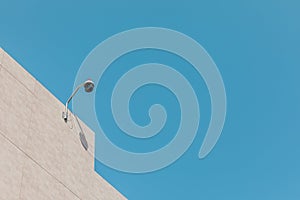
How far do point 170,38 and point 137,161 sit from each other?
18.2ft

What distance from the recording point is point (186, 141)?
15.8m

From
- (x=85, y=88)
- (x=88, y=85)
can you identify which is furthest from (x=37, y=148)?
(x=88, y=85)

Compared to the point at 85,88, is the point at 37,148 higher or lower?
lower

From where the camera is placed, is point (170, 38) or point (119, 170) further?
point (170, 38)

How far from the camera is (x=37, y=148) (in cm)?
1199

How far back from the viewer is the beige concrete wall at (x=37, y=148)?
1084 centimetres

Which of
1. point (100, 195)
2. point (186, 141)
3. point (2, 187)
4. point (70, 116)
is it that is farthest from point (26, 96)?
point (186, 141)

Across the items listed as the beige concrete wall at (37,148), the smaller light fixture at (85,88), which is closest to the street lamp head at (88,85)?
the smaller light fixture at (85,88)

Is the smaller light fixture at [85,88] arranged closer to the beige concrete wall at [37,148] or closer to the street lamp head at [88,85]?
the street lamp head at [88,85]

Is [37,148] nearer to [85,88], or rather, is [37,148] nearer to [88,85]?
[85,88]

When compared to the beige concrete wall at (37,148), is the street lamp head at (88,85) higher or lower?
higher

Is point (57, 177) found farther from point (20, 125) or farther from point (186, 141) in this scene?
point (186, 141)

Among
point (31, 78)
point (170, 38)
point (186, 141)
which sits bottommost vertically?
point (31, 78)

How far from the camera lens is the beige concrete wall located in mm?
10836
